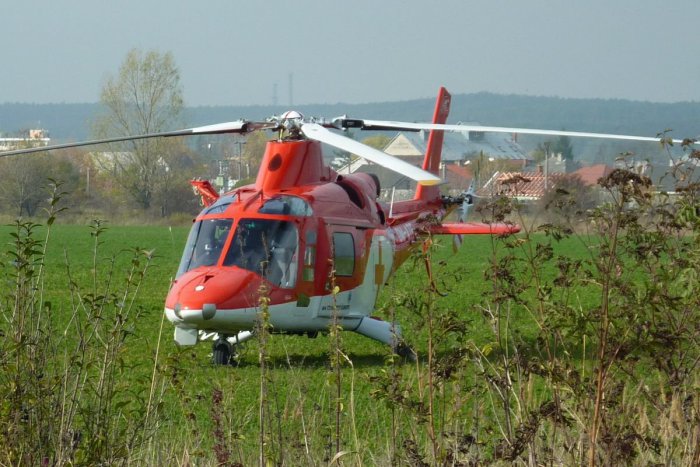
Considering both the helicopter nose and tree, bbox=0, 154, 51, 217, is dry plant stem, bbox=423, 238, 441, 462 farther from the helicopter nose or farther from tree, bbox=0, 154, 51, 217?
tree, bbox=0, 154, 51, 217

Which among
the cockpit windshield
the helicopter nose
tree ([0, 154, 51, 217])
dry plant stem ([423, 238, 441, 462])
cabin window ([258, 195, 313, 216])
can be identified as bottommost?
tree ([0, 154, 51, 217])

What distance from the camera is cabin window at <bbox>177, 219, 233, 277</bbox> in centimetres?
1262

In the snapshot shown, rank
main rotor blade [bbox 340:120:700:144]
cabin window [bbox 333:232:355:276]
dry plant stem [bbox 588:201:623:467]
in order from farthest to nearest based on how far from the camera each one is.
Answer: cabin window [bbox 333:232:355:276]
main rotor blade [bbox 340:120:700:144]
dry plant stem [bbox 588:201:623:467]

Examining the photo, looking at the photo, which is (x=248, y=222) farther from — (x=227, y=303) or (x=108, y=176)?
(x=108, y=176)

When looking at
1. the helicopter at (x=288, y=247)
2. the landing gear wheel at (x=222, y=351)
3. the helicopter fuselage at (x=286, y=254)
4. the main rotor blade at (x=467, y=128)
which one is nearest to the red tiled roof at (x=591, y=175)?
the main rotor blade at (x=467, y=128)

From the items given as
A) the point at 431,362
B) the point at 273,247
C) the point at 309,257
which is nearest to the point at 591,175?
the point at 309,257

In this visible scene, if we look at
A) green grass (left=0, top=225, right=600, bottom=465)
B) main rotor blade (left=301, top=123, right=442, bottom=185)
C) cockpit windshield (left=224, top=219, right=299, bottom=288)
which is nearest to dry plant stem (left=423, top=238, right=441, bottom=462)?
green grass (left=0, top=225, right=600, bottom=465)

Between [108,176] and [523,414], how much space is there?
6998 centimetres

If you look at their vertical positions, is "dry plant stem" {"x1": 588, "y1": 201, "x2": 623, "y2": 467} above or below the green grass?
above

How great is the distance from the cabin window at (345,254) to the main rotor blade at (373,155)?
5.59 ft

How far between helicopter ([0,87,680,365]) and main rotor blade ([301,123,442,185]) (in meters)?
0.04

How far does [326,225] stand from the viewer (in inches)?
519

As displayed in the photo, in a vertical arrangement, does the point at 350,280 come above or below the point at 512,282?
below

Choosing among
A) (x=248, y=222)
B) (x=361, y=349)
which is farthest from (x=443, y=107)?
(x=248, y=222)
